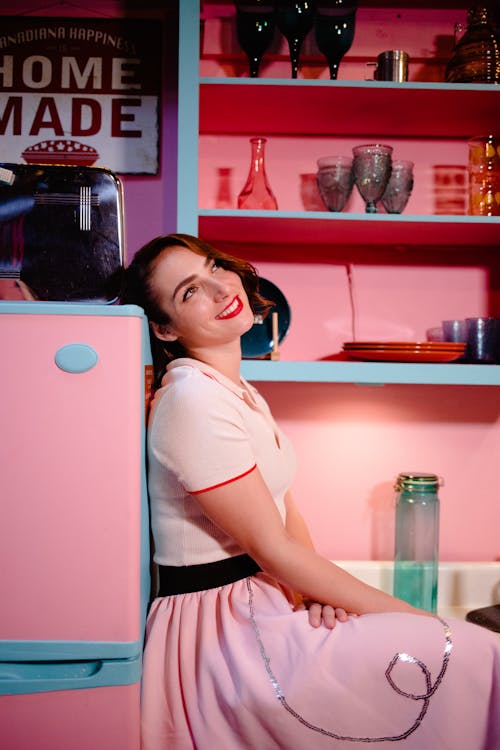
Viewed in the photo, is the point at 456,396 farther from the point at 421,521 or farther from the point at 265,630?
the point at 265,630

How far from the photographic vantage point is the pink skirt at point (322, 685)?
3.32 ft

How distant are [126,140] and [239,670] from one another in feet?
4.76

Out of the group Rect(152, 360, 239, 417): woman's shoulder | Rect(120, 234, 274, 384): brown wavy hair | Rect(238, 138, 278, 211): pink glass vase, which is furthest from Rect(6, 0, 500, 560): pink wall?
Rect(152, 360, 239, 417): woman's shoulder

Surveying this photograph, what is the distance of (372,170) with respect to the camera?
5.30 feet

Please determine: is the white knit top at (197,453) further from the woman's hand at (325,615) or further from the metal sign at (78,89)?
the metal sign at (78,89)

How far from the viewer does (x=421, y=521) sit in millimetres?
1800

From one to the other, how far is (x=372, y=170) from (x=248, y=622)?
113cm

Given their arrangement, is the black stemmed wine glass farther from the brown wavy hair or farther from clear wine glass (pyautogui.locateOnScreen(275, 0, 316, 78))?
the brown wavy hair

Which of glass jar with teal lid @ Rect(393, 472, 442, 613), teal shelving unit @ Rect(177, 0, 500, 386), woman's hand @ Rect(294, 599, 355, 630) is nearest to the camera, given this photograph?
woman's hand @ Rect(294, 599, 355, 630)

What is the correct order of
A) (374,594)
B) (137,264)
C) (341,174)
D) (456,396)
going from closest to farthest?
1. (374,594)
2. (137,264)
3. (341,174)
4. (456,396)

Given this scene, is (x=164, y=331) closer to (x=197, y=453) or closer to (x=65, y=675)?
(x=197, y=453)

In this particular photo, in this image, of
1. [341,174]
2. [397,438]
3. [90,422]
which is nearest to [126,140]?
[341,174]

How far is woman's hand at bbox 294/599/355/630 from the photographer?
3.65ft

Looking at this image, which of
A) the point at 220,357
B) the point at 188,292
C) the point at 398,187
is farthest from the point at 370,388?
the point at 188,292
